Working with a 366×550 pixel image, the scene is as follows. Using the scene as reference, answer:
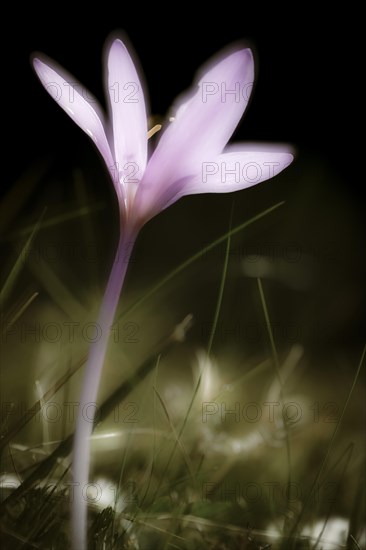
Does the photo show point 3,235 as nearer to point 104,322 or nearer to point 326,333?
point 104,322

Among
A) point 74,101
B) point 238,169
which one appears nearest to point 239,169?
point 238,169

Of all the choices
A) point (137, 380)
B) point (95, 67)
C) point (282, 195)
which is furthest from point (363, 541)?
point (95, 67)

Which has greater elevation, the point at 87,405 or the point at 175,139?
the point at 175,139

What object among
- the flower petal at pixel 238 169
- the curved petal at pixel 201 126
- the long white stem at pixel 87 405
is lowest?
the long white stem at pixel 87 405

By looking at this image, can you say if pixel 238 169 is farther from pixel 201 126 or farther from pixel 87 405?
pixel 87 405

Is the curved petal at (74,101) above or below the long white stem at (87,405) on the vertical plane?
above
